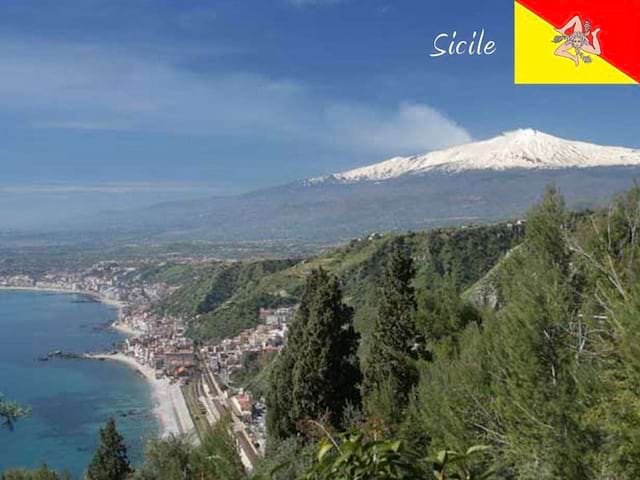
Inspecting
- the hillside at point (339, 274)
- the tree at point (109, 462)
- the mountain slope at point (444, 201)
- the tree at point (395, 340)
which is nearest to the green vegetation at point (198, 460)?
the tree at point (395, 340)

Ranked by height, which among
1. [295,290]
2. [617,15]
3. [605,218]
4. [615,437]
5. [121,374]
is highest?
[617,15]

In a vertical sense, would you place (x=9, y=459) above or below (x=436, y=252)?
below

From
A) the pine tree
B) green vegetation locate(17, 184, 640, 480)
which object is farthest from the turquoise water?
green vegetation locate(17, 184, 640, 480)

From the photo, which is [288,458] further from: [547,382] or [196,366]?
[196,366]

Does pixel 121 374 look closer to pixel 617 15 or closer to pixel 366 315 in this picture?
pixel 366 315

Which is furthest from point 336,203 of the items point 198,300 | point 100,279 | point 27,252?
point 198,300

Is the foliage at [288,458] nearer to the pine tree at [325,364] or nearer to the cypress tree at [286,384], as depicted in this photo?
the cypress tree at [286,384]

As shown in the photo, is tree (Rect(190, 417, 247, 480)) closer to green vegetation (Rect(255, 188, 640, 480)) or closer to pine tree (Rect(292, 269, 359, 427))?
green vegetation (Rect(255, 188, 640, 480))
